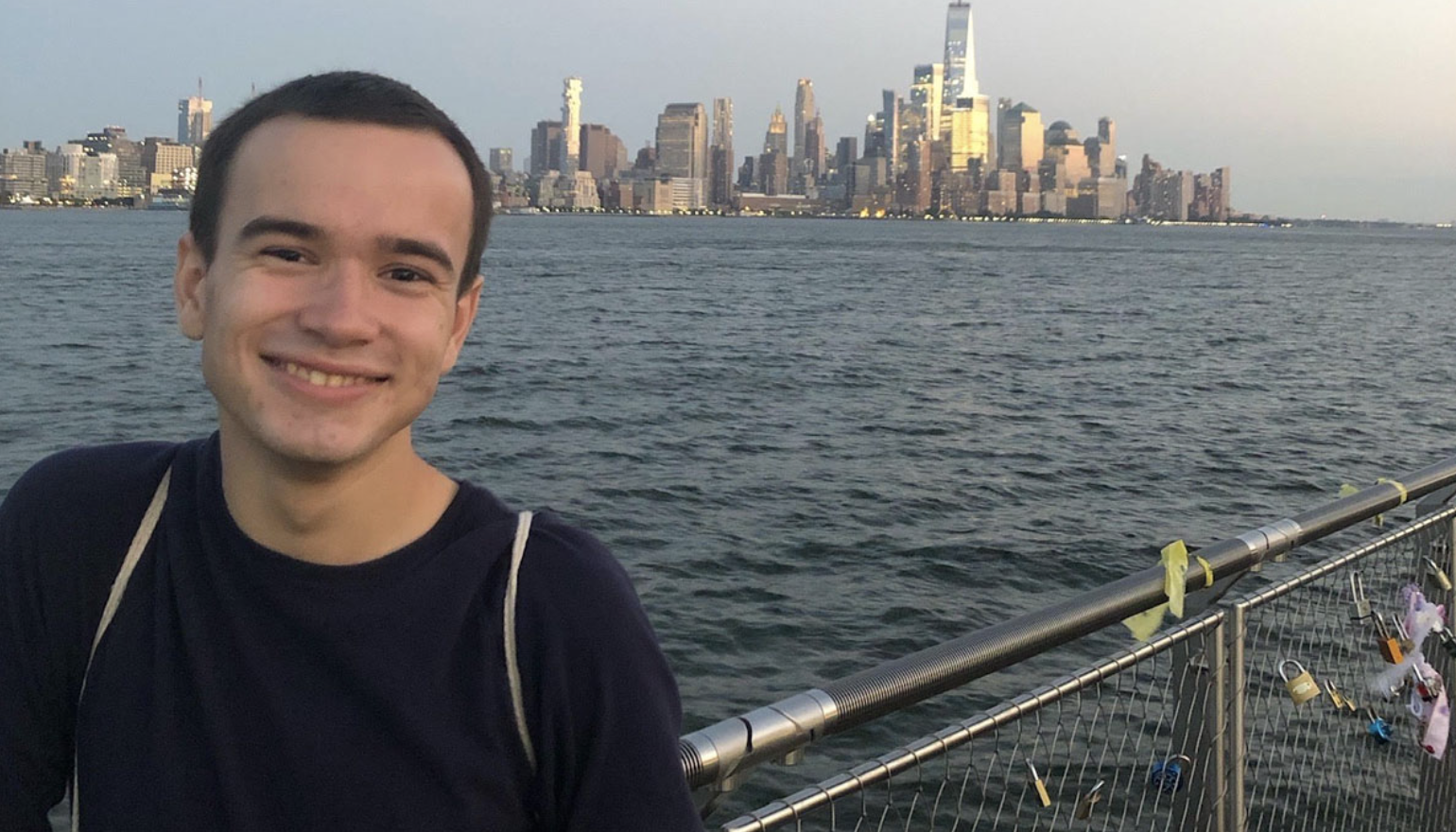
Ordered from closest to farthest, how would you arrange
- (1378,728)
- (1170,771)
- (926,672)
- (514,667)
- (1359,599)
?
(514,667) < (926,672) < (1170,771) < (1359,599) < (1378,728)

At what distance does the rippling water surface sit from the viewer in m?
14.7

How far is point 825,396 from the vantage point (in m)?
30.2

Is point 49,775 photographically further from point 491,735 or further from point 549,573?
point 549,573

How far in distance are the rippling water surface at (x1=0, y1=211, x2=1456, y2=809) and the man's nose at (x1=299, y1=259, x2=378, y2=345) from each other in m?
9.00

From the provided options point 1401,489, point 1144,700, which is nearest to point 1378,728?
point 1401,489

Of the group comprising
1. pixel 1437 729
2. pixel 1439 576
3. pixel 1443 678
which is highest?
pixel 1439 576

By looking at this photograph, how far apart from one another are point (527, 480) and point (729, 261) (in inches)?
2903

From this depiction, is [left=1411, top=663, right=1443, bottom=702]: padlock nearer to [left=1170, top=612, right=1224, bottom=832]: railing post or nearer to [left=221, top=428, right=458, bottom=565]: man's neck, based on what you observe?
[left=1170, top=612, right=1224, bottom=832]: railing post

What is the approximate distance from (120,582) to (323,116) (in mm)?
615

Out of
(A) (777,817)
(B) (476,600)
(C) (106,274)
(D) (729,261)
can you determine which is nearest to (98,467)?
(B) (476,600)

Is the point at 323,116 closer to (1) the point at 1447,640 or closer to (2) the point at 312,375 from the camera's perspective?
(2) the point at 312,375

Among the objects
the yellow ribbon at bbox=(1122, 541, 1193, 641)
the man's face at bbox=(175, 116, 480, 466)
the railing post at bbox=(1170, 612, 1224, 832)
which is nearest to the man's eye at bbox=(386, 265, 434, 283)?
the man's face at bbox=(175, 116, 480, 466)

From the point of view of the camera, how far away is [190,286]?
1703 mm

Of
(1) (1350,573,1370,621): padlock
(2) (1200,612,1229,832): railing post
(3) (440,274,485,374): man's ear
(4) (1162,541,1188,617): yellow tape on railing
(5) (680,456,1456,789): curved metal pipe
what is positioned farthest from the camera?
(1) (1350,573,1370,621): padlock
